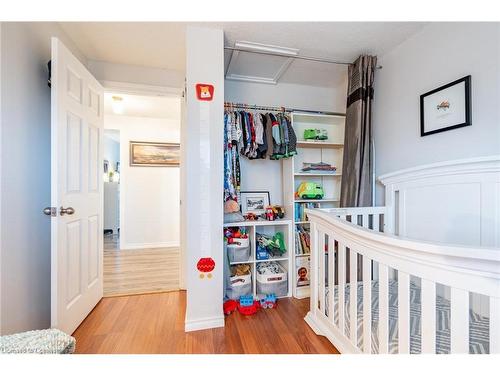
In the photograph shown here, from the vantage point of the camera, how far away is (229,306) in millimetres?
1825

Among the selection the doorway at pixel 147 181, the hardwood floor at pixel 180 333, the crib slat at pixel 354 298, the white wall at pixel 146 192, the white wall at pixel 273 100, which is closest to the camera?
the crib slat at pixel 354 298

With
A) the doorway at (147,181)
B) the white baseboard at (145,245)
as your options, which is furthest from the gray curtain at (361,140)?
the white baseboard at (145,245)

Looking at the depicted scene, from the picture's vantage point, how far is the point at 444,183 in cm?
146

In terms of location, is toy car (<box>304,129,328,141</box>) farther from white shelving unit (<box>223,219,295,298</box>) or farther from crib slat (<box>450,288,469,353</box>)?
crib slat (<box>450,288,469,353</box>)

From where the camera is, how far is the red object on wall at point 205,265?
5.24ft

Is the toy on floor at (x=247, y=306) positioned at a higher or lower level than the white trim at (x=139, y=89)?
lower

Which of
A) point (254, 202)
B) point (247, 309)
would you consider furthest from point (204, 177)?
point (247, 309)

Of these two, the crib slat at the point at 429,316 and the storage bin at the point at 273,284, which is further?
the storage bin at the point at 273,284

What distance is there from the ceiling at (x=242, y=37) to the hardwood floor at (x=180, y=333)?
7.12 feet

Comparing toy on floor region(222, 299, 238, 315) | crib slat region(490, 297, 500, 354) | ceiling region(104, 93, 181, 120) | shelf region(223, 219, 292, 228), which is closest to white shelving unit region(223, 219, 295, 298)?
shelf region(223, 219, 292, 228)

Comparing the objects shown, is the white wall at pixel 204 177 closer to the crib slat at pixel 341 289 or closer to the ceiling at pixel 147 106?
the crib slat at pixel 341 289

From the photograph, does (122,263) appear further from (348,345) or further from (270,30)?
(270,30)

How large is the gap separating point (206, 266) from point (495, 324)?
55.6 inches

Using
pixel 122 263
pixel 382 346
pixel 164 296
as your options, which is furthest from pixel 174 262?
pixel 382 346
